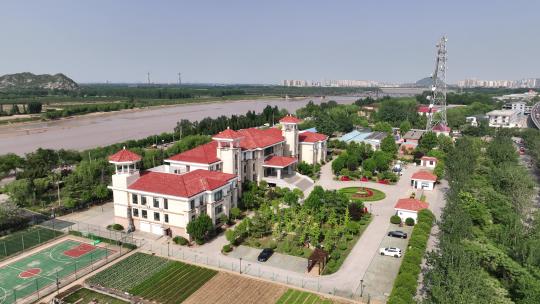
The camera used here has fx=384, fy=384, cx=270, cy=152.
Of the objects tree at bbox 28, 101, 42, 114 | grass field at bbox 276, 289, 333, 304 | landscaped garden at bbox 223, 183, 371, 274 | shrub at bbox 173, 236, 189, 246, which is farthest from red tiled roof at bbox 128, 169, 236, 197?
tree at bbox 28, 101, 42, 114

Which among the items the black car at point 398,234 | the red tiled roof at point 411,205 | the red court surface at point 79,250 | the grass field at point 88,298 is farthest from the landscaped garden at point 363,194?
the grass field at point 88,298

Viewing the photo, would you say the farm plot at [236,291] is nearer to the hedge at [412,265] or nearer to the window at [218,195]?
the hedge at [412,265]

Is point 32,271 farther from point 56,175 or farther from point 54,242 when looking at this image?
point 56,175

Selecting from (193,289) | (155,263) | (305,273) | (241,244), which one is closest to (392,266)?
(305,273)

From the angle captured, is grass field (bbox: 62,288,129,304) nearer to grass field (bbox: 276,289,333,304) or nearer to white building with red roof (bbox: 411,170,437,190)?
grass field (bbox: 276,289,333,304)

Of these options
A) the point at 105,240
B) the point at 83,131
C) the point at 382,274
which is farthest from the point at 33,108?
the point at 382,274

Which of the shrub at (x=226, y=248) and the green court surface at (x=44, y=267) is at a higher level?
the shrub at (x=226, y=248)

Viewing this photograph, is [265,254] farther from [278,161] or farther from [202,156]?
[278,161]
